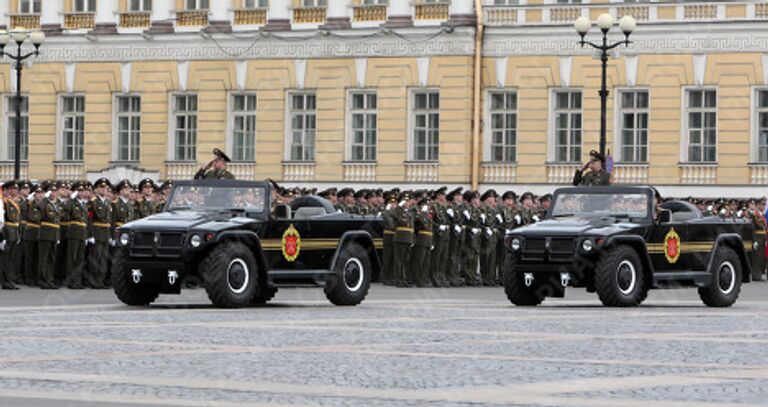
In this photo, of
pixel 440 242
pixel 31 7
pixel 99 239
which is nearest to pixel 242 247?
pixel 99 239

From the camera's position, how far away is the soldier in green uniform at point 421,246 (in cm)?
4094

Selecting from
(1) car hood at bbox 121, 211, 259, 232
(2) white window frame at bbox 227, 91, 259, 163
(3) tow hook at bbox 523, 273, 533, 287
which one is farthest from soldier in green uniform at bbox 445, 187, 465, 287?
(2) white window frame at bbox 227, 91, 259, 163

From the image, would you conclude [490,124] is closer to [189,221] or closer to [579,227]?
[579,227]

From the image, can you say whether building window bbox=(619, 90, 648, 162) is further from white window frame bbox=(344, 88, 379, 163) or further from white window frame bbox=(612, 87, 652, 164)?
white window frame bbox=(344, 88, 379, 163)

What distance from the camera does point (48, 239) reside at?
1432 inches

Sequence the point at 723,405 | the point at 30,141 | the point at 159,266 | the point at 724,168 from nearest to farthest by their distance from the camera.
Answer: the point at 723,405 → the point at 159,266 → the point at 724,168 → the point at 30,141

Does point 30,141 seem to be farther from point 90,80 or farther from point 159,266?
point 159,266

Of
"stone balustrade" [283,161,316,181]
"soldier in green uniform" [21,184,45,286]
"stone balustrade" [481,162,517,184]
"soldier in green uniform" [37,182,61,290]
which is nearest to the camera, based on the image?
"soldier in green uniform" [37,182,61,290]

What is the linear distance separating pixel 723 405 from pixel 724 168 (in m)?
39.5

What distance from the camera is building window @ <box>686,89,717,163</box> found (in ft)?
180

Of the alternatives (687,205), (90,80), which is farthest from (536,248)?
(90,80)

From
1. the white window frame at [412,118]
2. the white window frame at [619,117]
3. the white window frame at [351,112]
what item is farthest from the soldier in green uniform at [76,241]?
the white window frame at [351,112]

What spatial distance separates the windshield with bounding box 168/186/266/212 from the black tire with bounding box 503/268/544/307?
11.8ft

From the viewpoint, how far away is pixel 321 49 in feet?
195
